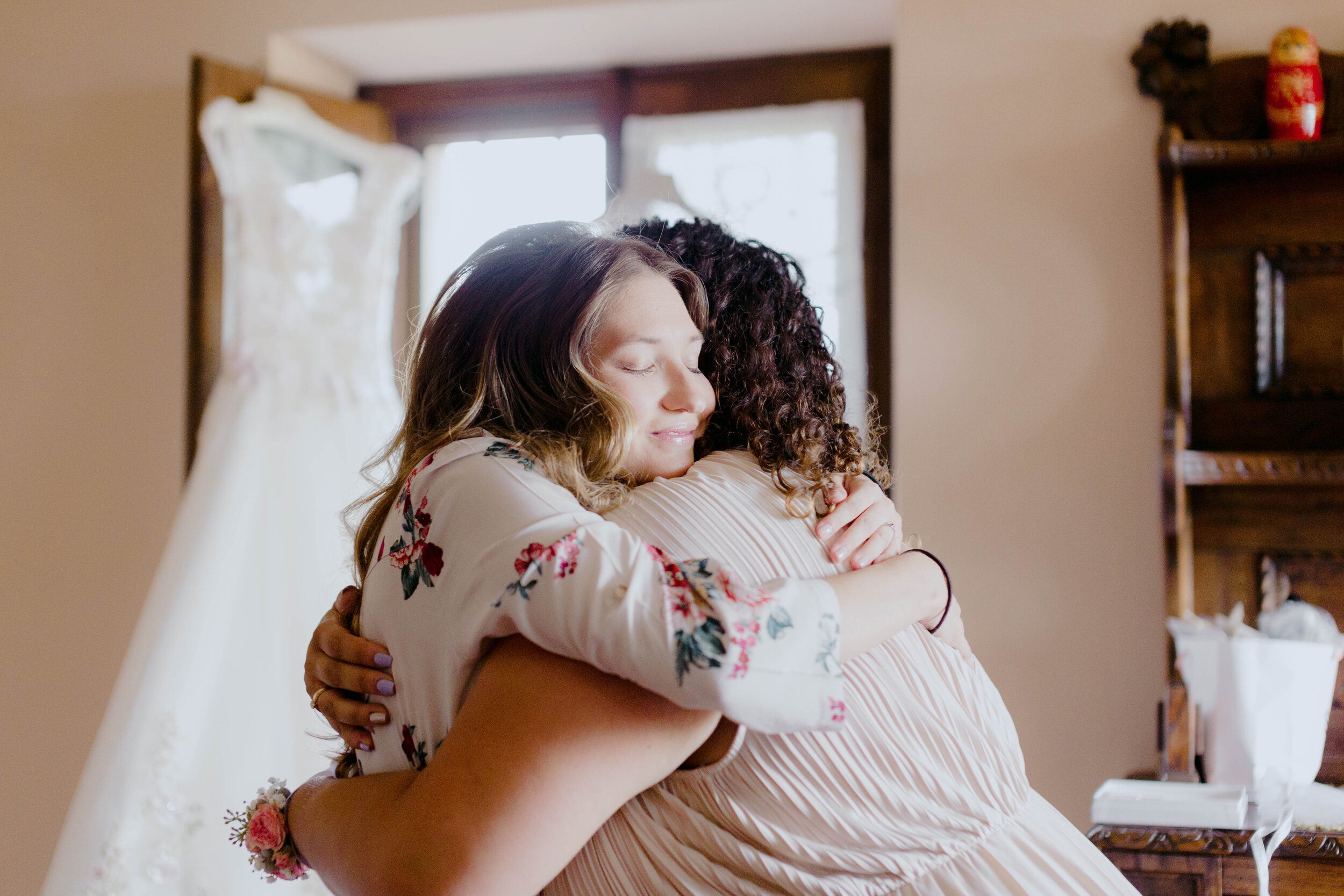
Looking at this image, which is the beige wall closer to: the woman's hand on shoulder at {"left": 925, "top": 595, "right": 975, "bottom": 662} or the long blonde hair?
the woman's hand on shoulder at {"left": 925, "top": 595, "right": 975, "bottom": 662}

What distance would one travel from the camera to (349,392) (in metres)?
2.55

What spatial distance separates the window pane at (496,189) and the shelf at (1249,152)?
1.41 meters

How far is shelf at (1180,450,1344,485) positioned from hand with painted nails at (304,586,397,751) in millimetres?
1539

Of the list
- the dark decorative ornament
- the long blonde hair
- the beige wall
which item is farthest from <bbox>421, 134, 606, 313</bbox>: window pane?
the long blonde hair

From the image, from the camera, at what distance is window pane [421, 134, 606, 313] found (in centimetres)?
294

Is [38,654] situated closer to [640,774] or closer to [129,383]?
[129,383]

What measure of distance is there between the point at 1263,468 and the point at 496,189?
2009mm

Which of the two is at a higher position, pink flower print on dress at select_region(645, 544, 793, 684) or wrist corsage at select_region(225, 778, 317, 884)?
pink flower print on dress at select_region(645, 544, 793, 684)

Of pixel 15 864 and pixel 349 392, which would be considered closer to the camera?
pixel 349 392

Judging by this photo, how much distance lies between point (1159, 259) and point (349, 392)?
180 cm

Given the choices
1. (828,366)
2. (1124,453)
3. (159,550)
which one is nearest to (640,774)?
(828,366)

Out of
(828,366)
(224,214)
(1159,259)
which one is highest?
(224,214)

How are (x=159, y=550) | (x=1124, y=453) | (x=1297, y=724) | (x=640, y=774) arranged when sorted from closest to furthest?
(x=640, y=774)
(x=1297, y=724)
(x=1124, y=453)
(x=159, y=550)

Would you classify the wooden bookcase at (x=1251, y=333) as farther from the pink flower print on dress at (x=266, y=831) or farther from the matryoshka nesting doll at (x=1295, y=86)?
the pink flower print on dress at (x=266, y=831)
